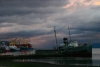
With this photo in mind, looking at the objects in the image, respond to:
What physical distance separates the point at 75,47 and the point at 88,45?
6.54 meters

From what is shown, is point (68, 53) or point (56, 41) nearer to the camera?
point (68, 53)

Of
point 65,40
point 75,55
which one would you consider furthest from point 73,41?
point 75,55

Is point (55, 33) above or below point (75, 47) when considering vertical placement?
above

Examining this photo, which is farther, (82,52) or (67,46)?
(67,46)

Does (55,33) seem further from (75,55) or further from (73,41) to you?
(75,55)

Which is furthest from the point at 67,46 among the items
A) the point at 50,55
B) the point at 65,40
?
the point at 50,55

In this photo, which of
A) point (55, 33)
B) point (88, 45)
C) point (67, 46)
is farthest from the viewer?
point (55, 33)

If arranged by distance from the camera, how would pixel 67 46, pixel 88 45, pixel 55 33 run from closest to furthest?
pixel 88 45
pixel 67 46
pixel 55 33

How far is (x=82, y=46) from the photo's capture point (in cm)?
→ 11194

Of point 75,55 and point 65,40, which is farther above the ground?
point 65,40

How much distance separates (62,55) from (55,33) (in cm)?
2125

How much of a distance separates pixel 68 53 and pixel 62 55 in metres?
3.72

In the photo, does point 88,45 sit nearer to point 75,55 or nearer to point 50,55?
point 75,55

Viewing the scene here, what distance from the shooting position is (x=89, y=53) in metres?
112
